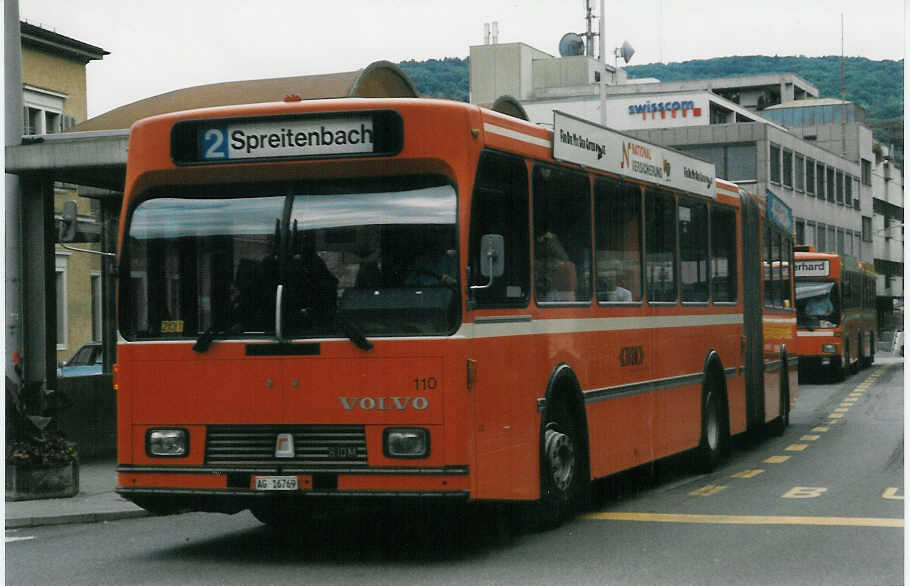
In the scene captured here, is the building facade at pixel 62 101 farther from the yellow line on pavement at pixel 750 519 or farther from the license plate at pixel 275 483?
the license plate at pixel 275 483

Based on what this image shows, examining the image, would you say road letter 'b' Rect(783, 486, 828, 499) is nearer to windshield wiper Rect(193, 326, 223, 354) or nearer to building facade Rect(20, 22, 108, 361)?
windshield wiper Rect(193, 326, 223, 354)

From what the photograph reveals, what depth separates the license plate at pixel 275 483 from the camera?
9423 mm

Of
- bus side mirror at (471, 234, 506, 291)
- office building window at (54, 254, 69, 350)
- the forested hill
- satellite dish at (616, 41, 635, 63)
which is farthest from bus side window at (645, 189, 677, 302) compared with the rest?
satellite dish at (616, 41, 635, 63)

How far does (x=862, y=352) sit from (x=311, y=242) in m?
38.0

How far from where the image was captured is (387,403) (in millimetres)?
9320

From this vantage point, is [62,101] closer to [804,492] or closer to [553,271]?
[804,492]

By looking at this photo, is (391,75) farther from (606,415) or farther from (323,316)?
(323,316)

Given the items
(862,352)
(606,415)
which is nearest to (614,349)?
(606,415)

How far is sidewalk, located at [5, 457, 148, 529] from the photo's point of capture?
12.7 metres

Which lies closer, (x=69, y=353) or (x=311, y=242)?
(x=311, y=242)

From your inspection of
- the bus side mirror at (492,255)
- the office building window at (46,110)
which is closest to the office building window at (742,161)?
the office building window at (46,110)

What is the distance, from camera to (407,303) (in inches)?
369

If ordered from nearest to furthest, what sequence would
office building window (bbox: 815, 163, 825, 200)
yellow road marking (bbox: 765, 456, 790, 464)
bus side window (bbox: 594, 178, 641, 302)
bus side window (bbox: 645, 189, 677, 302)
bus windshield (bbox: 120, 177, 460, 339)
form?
bus windshield (bbox: 120, 177, 460, 339) → bus side window (bbox: 594, 178, 641, 302) → bus side window (bbox: 645, 189, 677, 302) → yellow road marking (bbox: 765, 456, 790, 464) → office building window (bbox: 815, 163, 825, 200)

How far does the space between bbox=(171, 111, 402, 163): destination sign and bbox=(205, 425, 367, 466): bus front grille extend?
174 centimetres
